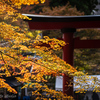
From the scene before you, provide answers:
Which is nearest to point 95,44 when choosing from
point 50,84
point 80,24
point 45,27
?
point 80,24

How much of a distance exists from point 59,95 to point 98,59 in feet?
26.7

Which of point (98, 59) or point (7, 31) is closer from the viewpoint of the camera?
point (7, 31)

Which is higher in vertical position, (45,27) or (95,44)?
(45,27)

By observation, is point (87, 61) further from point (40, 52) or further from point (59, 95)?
point (40, 52)

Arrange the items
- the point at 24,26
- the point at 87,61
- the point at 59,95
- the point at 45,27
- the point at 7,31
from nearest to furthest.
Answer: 1. the point at 7,31
2. the point at 59,95
3. the point at 45,27
4. the point at 87,61
5. the point at 24,26

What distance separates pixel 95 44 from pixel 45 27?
206 cm

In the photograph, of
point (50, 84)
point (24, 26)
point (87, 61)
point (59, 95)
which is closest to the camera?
point (59, 95)

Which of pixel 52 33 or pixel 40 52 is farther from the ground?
pixel 52 33

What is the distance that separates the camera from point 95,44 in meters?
6.32

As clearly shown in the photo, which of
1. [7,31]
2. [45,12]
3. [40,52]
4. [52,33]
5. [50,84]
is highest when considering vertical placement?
[45,12]

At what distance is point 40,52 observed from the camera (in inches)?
187

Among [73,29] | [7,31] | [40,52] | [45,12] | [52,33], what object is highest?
[45,12]

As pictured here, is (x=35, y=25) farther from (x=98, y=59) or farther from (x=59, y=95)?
(x=98, y=59)

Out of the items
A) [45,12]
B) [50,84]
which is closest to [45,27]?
[45,12]
